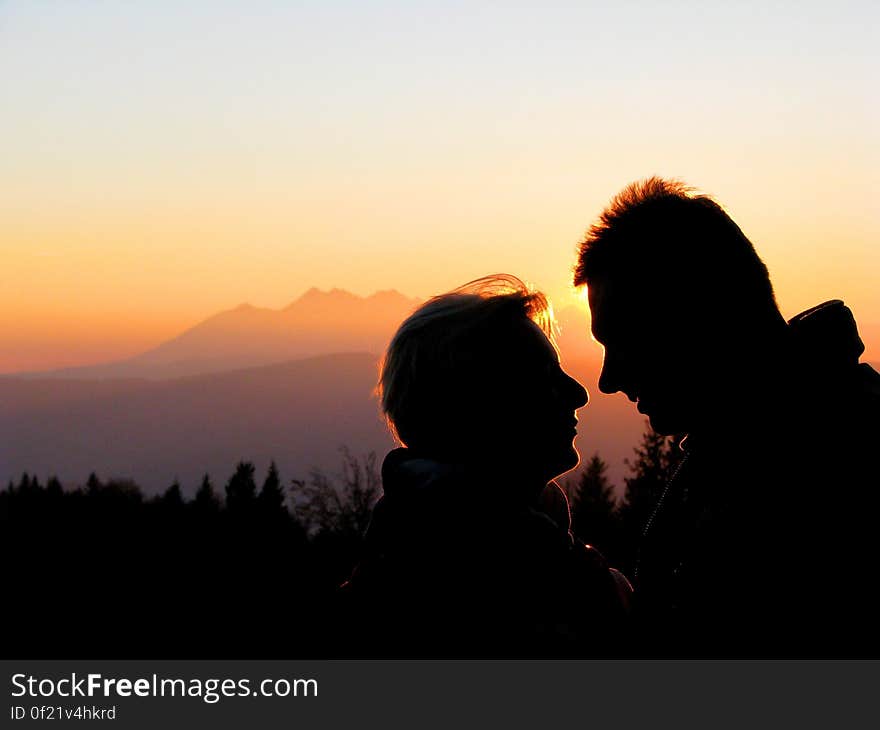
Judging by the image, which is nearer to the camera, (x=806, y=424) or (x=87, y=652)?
(x=806, y=424)

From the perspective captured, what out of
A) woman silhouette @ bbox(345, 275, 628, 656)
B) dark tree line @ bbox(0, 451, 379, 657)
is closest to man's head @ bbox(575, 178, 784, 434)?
woman silhouette @ bbox(345, 275, 628, 656)

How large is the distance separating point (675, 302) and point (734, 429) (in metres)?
0.63

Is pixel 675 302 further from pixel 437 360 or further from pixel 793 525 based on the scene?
pixel 793 525

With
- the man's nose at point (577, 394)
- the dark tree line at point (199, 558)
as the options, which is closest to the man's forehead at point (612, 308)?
the man's nose at point (577, 394)

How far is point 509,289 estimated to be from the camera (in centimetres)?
391

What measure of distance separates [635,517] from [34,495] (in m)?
45.5

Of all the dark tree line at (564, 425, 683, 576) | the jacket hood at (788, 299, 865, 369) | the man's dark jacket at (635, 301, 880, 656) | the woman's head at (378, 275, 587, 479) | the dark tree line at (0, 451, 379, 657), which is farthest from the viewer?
the dark tree line at (0, 451, 379, 657)

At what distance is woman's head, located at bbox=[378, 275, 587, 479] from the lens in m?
3.63

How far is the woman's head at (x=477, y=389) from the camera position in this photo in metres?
3.63

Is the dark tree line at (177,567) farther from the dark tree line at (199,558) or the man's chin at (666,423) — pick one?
the man's chin at (666,423)

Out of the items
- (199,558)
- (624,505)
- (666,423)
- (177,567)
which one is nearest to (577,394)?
(666,423)

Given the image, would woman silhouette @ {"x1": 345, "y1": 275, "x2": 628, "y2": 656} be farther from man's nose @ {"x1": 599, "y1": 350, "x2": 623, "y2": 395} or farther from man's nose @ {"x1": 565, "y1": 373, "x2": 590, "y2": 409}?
man's nose @ {"x1": 599, "y1": 350, "x2": 623, "y2": 395}
